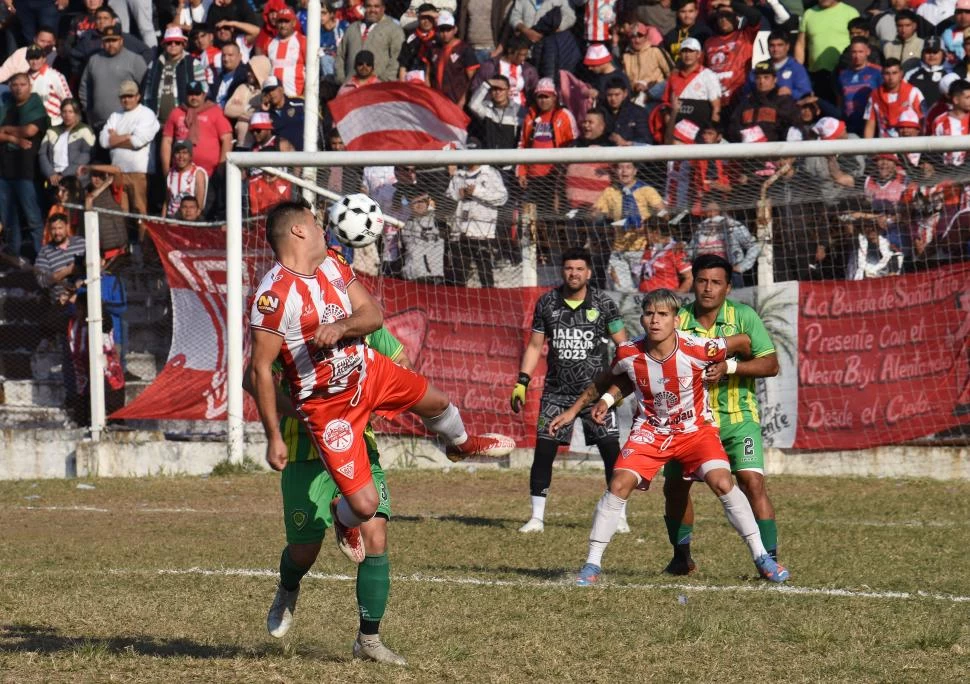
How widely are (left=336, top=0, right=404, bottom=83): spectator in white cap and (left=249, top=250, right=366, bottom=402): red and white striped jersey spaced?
12.9m

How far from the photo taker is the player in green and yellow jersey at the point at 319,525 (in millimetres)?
6781

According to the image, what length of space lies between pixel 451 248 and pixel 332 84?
14.4 feet

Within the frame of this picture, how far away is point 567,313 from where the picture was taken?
12023 millimetres

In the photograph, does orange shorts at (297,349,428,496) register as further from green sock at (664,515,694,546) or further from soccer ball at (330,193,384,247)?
green sock at (664,515,694,546)

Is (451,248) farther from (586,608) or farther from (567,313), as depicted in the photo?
(586,608)

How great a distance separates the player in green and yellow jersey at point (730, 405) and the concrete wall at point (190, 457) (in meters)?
6.26

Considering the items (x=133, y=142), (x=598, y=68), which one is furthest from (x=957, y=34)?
(x=133, y=142)

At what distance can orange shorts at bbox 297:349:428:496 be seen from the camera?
661cm

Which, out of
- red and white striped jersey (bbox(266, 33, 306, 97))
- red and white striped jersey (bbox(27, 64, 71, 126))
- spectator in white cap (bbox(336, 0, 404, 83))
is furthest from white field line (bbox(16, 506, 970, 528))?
red and white striped jersey (bbox(27, 64, 71, 126))

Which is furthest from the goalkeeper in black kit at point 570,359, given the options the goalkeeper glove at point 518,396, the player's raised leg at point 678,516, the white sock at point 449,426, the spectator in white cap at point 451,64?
the spectator in white cap at point 451,64

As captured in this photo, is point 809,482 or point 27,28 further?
point 27,28

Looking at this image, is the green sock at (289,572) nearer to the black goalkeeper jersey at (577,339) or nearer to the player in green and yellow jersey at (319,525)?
the player in green and yellow jersey at (319,525)

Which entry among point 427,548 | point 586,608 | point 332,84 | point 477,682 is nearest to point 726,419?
point 586,608

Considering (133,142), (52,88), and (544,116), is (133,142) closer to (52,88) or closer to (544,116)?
(52,88)
